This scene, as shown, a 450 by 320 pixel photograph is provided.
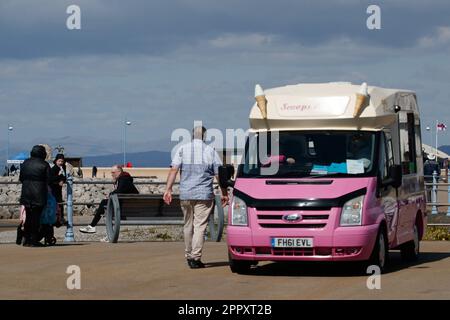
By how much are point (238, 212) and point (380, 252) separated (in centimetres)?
200

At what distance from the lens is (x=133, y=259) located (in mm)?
18578

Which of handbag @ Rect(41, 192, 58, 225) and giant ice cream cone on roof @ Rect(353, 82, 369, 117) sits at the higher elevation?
giant ice cream cone on roof @ Rect(353, 82, 369, 117)

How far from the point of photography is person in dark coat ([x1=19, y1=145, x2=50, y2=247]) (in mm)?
21406

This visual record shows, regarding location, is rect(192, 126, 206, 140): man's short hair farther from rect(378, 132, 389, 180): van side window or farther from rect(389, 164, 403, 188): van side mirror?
rect(389, 164, 403, 188): van side mirror

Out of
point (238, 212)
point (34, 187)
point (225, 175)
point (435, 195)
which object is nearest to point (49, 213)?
point (34, 187)

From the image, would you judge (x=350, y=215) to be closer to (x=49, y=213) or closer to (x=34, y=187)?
(x=34, y=187)

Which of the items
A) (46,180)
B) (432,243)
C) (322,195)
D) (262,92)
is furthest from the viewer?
(432,243)

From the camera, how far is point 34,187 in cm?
2139

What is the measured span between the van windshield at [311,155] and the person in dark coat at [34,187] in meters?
6.10

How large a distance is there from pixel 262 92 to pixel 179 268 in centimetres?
278

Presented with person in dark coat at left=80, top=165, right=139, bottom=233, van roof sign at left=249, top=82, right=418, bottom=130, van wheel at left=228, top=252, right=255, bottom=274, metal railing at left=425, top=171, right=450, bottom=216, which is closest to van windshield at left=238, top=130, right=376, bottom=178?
van roof sign at left=249, top=82, right=418, bottom=130

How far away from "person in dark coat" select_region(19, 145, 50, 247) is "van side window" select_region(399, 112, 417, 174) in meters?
6.86
